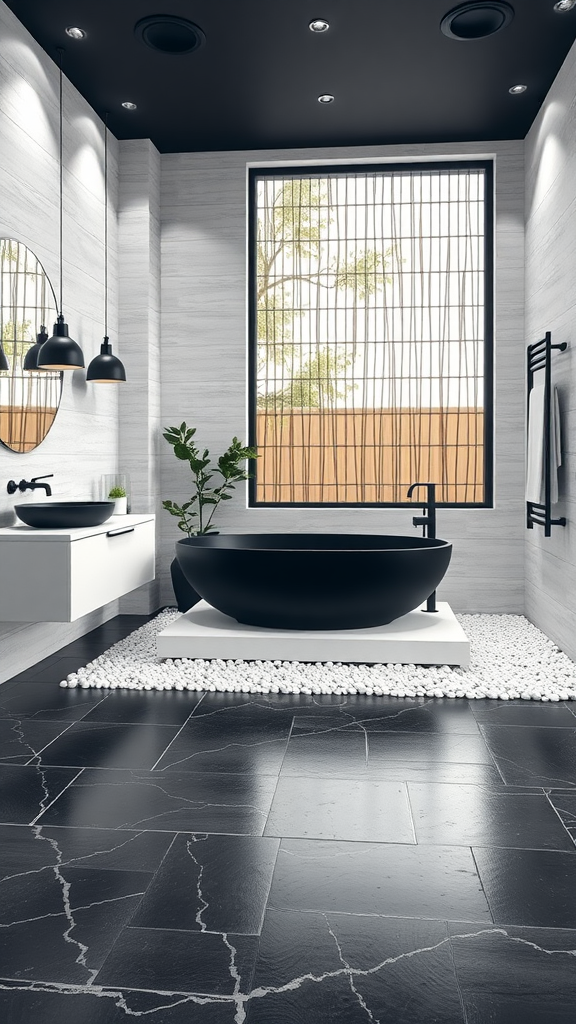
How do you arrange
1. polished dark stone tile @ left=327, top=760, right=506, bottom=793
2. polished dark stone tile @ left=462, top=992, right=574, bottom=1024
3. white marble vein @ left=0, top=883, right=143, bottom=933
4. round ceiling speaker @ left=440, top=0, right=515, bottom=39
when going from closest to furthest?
polished dark stone tile @ left=462, top=992, right=574, bottom=1024 < white marble vein @ left=0, top=883, right=143, bottom=933 < polished dark stone tile @ left=327, top=760, right=506, bottom=793 < round ceiling speaker @ left=440, top=0, right=515, bottom=39

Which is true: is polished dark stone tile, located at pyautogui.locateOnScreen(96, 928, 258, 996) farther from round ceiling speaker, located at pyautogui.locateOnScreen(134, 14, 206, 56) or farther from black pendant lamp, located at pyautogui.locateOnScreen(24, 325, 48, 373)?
round ceiling speaker, located at pyautogui.locateOnScreen(134, 14, 206, 56)

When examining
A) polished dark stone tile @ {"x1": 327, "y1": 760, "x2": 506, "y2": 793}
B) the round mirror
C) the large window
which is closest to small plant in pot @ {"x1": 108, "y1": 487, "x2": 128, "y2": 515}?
the round mirror

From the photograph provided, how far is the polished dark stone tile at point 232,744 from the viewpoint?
2.52 metres

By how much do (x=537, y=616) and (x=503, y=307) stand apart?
1.98 metres

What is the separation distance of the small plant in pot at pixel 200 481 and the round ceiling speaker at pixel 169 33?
2111 millimetres

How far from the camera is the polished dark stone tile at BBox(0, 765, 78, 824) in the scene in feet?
7.10

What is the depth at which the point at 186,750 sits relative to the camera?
104 inches

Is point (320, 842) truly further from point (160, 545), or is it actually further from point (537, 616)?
point (160, 545)

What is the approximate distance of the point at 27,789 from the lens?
2328 millimetres

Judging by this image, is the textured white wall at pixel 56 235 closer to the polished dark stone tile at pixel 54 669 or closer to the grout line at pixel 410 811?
the polished dark stone tile at pixel 54 669

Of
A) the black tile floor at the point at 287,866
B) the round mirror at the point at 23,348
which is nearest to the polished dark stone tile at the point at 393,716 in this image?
the black tile floor at the point at 287,866

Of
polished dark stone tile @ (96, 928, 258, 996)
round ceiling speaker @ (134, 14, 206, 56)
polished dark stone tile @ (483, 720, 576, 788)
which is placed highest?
round ceiling speaker @ (134, 14, 206, 56)

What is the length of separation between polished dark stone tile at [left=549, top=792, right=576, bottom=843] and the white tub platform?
1.39 m

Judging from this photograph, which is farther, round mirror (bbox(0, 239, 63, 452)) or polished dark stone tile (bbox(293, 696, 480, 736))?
round mirror (bbox(0, 239, 63, 452))
